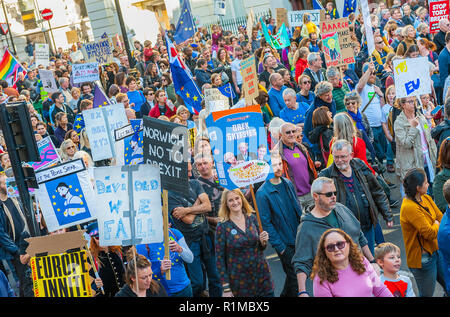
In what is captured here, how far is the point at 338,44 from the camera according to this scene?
1184cm

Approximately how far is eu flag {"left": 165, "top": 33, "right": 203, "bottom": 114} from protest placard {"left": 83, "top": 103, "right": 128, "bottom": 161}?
2.13 meters

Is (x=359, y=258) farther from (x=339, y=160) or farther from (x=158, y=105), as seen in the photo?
(x=158, y=105)

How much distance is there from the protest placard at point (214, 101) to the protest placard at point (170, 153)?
12.7ft

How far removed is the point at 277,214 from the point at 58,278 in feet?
6.98

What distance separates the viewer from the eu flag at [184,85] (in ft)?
38.7

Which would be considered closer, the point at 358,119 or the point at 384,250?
the point at 384,250

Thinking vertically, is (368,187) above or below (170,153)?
below

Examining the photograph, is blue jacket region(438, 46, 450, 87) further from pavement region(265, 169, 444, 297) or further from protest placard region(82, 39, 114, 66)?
protest placard region(82, 39, 114, 66)

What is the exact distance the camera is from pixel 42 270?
5875 millimetres

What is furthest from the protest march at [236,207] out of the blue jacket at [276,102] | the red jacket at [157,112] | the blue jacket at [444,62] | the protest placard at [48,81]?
the protest placard at [48,81]

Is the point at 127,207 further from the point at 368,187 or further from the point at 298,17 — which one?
the point at 298,17

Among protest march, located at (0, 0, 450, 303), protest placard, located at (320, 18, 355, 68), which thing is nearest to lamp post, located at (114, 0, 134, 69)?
protest placard, located at (320, 18, 355, 68)

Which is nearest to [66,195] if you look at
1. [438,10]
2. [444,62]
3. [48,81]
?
[444,62]

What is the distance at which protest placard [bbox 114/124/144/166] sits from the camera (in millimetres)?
8883
